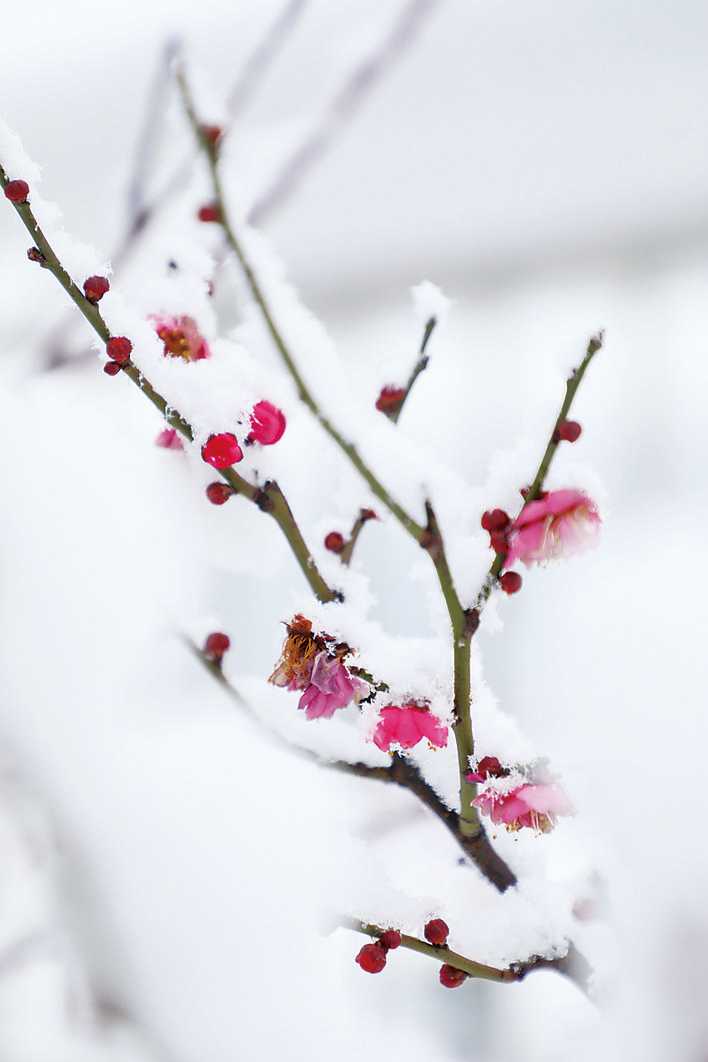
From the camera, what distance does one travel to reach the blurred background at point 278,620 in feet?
1.19

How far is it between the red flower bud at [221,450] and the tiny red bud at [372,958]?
16cm

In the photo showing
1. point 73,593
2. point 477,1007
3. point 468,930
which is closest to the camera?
point 468,930

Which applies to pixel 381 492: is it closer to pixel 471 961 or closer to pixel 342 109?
pixel 471 961

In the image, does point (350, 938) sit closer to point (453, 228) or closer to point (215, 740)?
point (215, 740)

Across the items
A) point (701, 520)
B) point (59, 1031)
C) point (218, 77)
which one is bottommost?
point (59, 1031)

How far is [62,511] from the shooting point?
0.47 m

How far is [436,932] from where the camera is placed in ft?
0.87

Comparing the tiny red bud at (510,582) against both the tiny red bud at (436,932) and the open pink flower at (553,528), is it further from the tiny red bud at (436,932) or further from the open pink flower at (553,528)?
the tiny red bud at (436,932)

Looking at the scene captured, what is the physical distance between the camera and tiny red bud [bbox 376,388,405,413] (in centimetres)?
32

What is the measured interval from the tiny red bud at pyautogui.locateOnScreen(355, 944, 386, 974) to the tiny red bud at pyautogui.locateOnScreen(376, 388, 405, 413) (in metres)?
0.19

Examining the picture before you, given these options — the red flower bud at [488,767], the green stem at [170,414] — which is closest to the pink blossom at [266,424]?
→ the green stem at [170,414]

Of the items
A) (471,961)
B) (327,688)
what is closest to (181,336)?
(327,688)

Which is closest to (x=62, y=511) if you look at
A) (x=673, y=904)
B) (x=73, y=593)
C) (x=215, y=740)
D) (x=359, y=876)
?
(x=73, y=593)

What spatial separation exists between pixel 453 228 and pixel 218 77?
45cm
